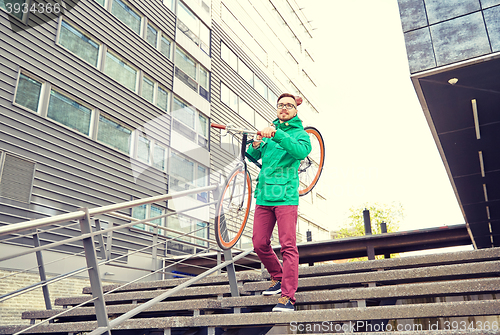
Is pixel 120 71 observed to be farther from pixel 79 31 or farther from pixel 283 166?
pixel 283 166

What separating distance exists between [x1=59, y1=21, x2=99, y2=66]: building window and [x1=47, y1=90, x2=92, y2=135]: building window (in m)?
1.42

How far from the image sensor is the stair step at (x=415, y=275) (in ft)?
10.5

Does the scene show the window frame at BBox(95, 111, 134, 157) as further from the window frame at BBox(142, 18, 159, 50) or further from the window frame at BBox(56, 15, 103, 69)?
the window frame at BBox(142, 18, 159, 50)

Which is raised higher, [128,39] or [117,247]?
[128,39]

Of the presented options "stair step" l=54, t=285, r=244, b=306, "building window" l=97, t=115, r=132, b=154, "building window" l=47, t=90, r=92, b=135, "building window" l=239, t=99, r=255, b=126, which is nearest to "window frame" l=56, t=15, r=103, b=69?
"building window" l=47, t=90, r=92, b=135

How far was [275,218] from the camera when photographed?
3.72 m

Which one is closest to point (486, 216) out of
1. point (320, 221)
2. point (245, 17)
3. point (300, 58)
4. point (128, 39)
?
point (128, 39)

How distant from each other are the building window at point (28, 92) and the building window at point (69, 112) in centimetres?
34

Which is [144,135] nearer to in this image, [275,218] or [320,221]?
[275,218]

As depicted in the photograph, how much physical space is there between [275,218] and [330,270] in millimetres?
978

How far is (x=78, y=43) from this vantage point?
10.9 metres

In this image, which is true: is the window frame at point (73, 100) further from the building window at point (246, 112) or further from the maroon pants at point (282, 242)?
the building window at point (246, 112)

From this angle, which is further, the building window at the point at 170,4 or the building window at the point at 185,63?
the building window at the point at 185,63

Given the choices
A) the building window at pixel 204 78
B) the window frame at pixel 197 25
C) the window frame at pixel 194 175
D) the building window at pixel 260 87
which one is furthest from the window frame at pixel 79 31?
the building window at pixel 260 87
